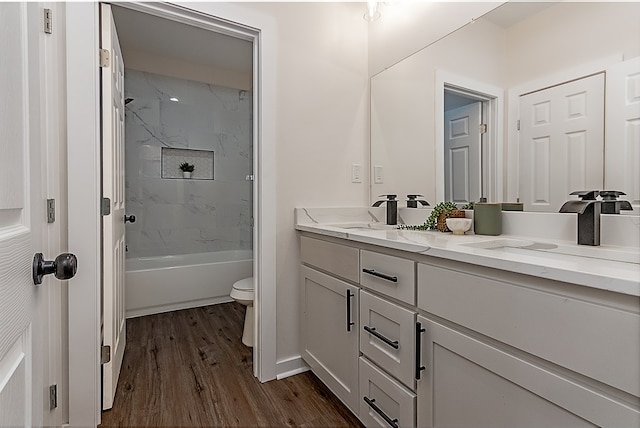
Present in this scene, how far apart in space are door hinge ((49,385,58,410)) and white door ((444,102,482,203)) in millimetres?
1957

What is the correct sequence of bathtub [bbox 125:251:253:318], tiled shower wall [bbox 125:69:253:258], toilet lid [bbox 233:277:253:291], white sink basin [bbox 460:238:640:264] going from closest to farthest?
white sink basin [bbox 460:238:640:264]
toilet lid [bbox 233:277:253:291]
bathtub [bbox 125:251:253:318]
tiled shower wall [bbox 125:69:253:258]

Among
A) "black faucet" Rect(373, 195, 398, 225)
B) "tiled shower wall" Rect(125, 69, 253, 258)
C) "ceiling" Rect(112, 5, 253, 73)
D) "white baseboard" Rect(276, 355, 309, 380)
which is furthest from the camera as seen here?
"tiled shower wall" Rect(125, 69, 253, 258)

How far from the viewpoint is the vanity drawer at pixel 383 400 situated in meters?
1.14

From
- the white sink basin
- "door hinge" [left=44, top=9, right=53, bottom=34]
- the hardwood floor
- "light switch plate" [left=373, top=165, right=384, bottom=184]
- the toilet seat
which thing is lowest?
the hardwood floor

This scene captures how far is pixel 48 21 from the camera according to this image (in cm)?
126

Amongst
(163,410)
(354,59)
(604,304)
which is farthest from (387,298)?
(354,59)

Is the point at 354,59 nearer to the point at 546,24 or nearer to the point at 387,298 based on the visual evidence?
the point at 546,24

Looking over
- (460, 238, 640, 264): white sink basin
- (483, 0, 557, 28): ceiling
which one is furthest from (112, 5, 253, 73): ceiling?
(460, 238, 640, 264): white sink basin

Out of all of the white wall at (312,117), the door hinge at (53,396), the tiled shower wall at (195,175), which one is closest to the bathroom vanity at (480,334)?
the white wall at (312,117)

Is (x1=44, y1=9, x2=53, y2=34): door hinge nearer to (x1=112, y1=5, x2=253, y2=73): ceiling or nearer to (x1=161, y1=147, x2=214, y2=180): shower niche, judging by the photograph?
(x1=112, y1=5, x2=253, y2=73): ceiling

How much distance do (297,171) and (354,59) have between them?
85 cm

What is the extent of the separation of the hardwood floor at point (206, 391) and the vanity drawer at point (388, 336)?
44cm

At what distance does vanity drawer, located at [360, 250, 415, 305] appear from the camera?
112 cm

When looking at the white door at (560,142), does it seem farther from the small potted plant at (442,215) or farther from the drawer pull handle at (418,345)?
the drawer pull handle at (418,345)
